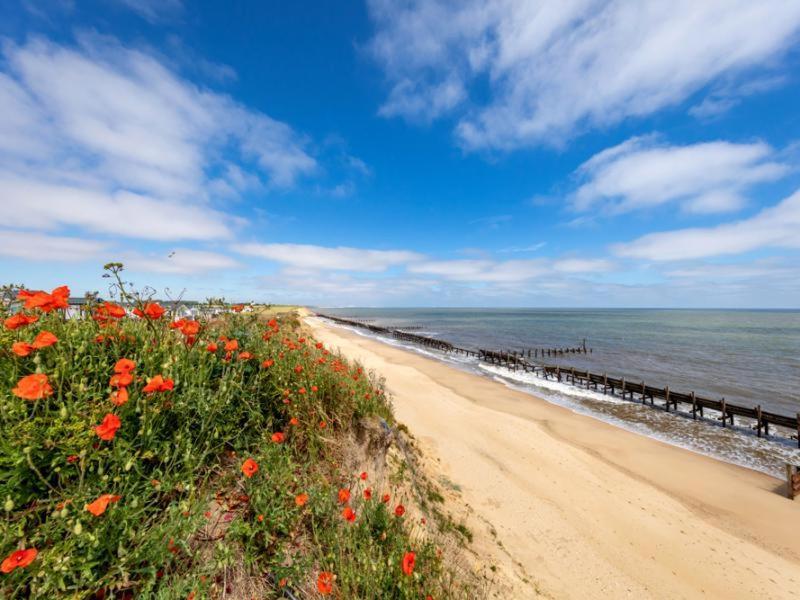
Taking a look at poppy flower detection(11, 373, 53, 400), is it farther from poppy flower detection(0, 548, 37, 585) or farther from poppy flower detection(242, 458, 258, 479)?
poppy flower detection(242, 458, 258, 479)

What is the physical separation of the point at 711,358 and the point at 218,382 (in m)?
52.5

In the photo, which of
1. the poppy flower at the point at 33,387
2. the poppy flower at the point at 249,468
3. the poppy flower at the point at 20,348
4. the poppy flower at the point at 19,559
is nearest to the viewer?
the poppy flower at the point at 19,559

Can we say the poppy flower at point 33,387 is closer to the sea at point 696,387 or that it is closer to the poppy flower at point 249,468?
the poppy flower at point 249,468

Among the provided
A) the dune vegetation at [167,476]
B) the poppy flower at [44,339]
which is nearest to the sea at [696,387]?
the dune vegetation at [167,476]

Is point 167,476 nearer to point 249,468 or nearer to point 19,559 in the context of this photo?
point 249,468

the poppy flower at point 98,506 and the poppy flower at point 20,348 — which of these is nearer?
the poppy flower at point 98,506

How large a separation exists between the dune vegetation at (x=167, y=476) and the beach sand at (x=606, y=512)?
3341 millimetres

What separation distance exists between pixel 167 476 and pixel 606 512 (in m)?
10.4

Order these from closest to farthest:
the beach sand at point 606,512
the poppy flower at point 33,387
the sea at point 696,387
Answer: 1. the poppy flower at point 33,387
2. the beach sand at point 606,512
3. the sea at point 696,387

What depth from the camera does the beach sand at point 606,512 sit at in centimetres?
637

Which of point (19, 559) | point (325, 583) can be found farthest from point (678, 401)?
point (19, 559)

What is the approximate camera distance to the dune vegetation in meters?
1.98

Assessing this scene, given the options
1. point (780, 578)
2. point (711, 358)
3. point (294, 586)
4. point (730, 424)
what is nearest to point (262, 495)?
point (294, 586)

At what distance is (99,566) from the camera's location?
2074 millimetres
